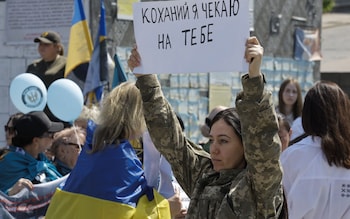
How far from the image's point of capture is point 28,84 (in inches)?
276

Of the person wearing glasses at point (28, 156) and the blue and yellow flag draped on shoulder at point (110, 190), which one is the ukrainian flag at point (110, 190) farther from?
the person wearing glasses at point (28, 156)

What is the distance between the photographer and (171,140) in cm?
370

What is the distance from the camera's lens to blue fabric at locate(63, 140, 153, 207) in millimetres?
4215

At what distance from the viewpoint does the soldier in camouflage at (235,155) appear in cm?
318

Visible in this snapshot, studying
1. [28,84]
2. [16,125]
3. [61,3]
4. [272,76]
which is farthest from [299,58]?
[16,125]

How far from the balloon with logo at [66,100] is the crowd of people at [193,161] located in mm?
898

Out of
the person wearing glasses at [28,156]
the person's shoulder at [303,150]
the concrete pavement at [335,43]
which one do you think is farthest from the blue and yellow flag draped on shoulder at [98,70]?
the concrete pavement at [335,43]

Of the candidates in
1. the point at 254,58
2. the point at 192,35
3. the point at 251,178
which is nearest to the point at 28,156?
the point at 192,35

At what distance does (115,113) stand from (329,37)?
21081mm

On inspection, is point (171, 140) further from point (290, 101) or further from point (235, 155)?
point (290, 101)

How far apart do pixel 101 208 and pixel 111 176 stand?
0.18 meters

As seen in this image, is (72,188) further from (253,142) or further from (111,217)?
(253,142)

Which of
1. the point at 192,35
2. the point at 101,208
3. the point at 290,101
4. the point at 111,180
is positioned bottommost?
the point at 290,101

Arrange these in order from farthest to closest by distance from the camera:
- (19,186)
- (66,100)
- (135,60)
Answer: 1. (66,100)
2. (19,186)
3. (135,60)
